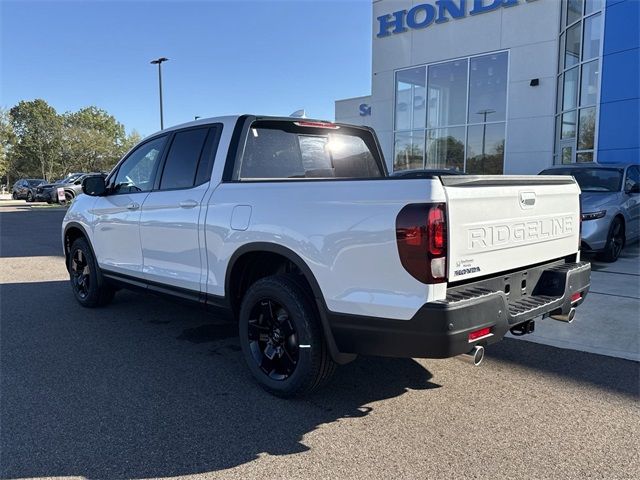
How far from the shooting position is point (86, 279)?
6039mm

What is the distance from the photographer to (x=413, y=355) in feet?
9.39

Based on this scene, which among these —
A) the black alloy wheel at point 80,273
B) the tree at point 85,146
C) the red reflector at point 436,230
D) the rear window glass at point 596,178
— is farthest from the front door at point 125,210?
the tree at point 85,146

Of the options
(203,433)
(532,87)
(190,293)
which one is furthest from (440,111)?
(203,433)

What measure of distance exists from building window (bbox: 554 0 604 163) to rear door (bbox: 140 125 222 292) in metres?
13.0

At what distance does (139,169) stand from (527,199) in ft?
12.2

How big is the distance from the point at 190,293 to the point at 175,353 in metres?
0.62

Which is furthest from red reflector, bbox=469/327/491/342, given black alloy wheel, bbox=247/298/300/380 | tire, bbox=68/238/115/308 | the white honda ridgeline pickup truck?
tire, bbox=68/238/115/308

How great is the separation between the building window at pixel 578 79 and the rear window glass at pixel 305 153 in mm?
11590

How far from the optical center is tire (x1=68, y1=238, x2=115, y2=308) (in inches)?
227

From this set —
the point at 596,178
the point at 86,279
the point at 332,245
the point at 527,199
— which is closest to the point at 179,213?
the point at 332,245

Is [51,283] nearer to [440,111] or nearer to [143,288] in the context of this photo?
[143,288]

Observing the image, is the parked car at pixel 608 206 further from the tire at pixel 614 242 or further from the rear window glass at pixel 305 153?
the rear window glass at pixel 305 153

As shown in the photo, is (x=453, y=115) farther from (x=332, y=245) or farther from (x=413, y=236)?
(x=413, y=236)

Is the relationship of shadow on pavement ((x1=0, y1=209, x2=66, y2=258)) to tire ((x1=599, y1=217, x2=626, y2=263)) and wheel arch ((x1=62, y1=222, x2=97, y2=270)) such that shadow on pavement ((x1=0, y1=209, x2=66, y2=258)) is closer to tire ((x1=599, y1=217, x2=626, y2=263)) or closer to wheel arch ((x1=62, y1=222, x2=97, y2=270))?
wheel arch ((x1=62, y1=222, x2=97, y2=270))
